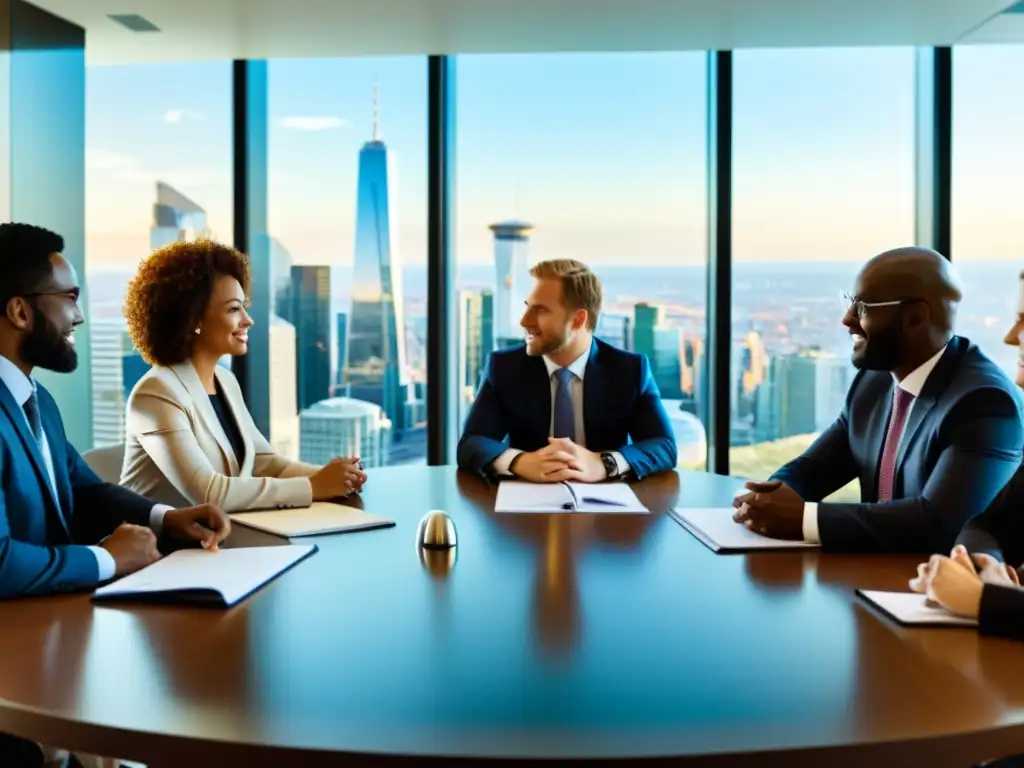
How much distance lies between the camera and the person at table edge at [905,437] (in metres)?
2.23

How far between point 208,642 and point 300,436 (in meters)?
4.65

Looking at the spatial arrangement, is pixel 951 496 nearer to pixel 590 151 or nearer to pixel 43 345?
pixel 43 345

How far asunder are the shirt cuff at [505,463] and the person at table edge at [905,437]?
0.87 meters

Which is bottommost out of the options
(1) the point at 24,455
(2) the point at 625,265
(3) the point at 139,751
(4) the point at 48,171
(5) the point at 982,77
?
(3) the point at 139,751

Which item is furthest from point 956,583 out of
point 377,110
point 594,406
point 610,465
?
point 377,110

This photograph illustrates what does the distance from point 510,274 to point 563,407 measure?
2357mm

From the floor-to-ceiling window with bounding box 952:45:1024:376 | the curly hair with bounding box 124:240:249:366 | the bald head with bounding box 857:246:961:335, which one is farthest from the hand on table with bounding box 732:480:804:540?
the floor-to-ceiling window with bounding box 952:45:1024:376

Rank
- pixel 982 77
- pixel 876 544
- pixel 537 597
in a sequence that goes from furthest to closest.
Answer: pixel 982 77, pixel 876 544, pixel 537 597

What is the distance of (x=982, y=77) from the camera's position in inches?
219

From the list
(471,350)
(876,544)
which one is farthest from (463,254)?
(876,544)

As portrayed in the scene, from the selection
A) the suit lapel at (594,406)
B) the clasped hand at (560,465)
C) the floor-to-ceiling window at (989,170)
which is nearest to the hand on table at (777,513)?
the clasped hand at (560,465)

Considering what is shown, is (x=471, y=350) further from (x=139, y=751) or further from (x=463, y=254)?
(x=139, y=751)

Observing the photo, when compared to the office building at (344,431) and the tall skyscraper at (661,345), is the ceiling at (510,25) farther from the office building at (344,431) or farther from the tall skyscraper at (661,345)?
the office building at (344,431)

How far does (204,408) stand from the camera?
293 centimetres
